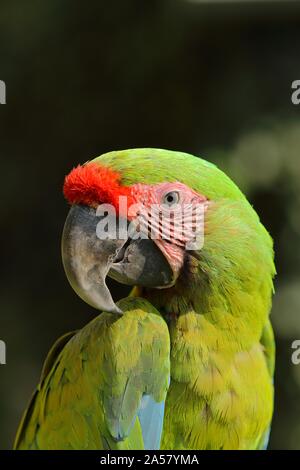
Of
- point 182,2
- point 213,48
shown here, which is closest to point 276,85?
point 213,48

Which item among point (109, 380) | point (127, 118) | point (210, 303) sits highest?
point (127, 118)

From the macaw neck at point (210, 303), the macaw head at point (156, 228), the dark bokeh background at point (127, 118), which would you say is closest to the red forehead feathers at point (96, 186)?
the macaw head at point (156, 228)

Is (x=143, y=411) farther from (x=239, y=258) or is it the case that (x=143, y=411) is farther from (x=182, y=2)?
(x=182, y=2)

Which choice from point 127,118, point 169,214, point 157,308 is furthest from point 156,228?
point 127,118

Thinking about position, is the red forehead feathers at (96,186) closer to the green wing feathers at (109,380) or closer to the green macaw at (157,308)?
the green macaw at (157,308)

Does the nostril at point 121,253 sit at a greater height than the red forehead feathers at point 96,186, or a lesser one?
lesser

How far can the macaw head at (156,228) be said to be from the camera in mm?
894

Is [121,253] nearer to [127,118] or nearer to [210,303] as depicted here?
[210,303]

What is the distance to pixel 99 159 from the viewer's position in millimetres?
923

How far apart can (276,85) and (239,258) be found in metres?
1.19

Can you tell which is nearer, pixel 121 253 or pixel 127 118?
pixel 121 253

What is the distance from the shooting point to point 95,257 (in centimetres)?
90

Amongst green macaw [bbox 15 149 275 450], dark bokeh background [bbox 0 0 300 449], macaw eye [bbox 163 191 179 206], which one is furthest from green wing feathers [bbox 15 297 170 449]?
dark bokeh background [bbox 0 0 300 449]

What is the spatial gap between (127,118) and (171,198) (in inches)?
49.7
